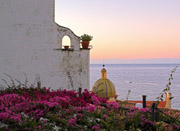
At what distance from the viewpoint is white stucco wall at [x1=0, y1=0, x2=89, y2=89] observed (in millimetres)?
12891

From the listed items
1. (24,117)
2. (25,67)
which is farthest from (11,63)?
(24,117)

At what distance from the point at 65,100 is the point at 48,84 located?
835 cm

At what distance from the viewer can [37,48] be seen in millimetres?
13711

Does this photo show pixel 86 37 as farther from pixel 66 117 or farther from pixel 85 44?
pixel 66 117

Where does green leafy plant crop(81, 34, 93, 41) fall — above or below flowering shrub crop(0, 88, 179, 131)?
above

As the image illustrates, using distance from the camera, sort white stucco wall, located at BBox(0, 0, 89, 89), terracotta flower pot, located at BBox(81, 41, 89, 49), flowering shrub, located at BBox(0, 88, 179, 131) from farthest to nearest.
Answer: terracotta flower pot, located at BBox(81, 41, 89, 49), white stucco wall, located at BBox(0, 0, 89, 89), flowering shrub, located at BBox(0, 88, 179, 131)

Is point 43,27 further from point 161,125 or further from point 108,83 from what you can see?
point 108,83

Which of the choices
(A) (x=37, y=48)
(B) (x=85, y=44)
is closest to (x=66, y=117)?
(A) (x=37, y=48)

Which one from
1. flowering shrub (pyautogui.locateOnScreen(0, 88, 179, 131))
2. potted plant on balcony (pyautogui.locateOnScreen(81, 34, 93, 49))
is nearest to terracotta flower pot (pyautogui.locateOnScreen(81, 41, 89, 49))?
potted plant on balcony (pyautogui.locateOnScreen(81, 34, 93, 49))

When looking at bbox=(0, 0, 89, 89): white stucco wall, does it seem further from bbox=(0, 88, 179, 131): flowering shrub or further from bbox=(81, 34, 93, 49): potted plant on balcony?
bbox=(0, 88, 179, 131): flowering shrub

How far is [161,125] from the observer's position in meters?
5.51

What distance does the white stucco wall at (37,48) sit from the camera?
Result: 1289 cm

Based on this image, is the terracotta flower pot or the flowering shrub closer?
the flowering shrub

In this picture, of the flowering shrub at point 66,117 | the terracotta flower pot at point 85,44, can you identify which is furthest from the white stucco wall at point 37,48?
the flowering shrub at point 66,117
